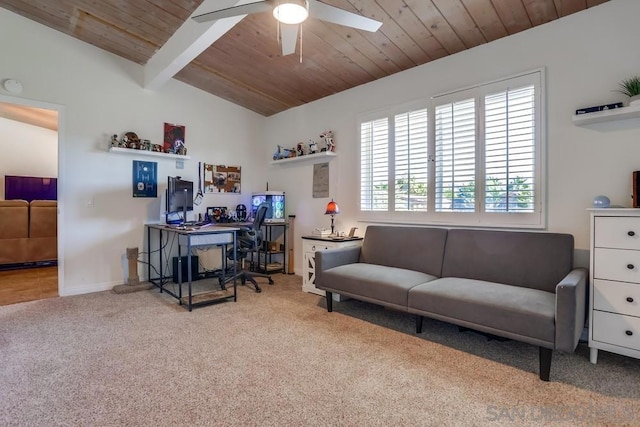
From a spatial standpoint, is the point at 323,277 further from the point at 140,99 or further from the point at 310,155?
the point at 140,99

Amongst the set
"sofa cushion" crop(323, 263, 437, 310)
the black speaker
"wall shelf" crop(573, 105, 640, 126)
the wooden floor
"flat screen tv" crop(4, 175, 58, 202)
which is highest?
"wall shelf" crop(573, 105, 640, 126)

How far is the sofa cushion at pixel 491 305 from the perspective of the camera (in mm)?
2043

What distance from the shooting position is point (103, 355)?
2.35 meters

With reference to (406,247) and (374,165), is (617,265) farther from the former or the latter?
(374,165)

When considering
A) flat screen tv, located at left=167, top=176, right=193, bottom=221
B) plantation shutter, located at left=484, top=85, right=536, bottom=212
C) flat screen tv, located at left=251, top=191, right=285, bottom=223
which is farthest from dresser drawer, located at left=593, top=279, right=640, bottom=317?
flat screen tv, located at left=167, top=176, right=193, bottom=221

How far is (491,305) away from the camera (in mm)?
2225

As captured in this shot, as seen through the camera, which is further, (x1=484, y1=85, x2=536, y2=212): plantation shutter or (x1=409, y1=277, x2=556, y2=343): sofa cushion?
(x1=484, y1=85, x2=536, y2=212): plantation shutter

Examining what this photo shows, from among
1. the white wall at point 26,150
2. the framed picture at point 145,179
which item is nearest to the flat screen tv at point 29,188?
the white wall at point 26,150

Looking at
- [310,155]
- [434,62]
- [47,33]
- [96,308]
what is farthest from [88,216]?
[434,62]

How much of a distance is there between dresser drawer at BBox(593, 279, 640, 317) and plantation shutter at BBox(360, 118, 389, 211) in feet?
6.85

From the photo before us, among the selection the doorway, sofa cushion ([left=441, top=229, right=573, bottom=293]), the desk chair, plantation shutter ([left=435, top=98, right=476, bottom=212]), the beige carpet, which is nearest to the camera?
the beige carpet

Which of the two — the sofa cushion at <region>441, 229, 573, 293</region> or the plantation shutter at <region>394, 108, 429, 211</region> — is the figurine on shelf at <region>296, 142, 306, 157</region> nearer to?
the plantation shutter at <region>394, 108, 429, 211</region>

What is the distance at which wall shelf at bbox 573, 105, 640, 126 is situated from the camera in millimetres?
2238

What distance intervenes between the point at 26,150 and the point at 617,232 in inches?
372
